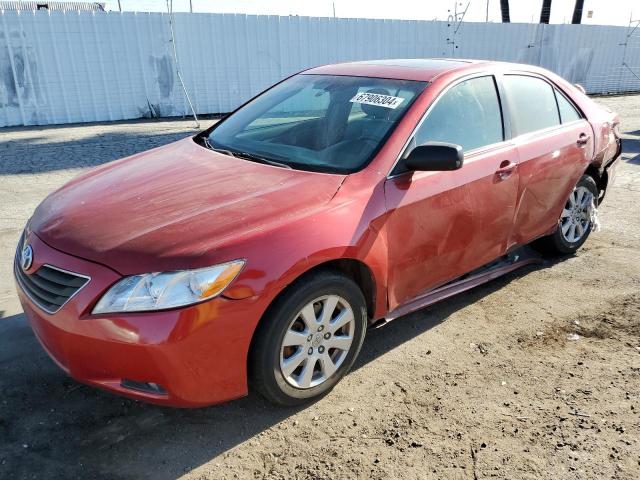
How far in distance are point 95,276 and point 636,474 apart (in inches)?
99.4

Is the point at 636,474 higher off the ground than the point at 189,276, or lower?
lower

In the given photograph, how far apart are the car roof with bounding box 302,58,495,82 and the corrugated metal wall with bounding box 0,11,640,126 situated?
954 cm

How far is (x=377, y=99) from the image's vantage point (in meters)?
3.44

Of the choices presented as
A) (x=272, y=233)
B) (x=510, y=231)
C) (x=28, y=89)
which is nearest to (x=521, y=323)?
(x=510, y=231)

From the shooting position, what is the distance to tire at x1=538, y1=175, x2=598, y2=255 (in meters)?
4.60

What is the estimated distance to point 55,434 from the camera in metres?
2.64

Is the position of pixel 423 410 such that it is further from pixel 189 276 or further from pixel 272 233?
pixel 189 276

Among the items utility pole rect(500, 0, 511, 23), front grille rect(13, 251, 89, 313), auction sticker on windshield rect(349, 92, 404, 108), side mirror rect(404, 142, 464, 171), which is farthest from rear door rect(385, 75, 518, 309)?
utility pole rect(500, 0, 511, 23)

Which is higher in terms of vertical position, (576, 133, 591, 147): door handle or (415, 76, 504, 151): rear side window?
(415, 76, 504, 151): rear side window

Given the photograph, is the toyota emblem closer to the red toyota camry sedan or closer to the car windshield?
the red toyota camry sedan

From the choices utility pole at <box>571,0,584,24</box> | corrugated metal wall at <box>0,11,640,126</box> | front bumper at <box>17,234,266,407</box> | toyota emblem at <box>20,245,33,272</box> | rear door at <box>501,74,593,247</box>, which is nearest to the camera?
front bumper at <box>17,234,266,407</box>

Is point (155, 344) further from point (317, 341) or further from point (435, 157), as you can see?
point (435, 157)

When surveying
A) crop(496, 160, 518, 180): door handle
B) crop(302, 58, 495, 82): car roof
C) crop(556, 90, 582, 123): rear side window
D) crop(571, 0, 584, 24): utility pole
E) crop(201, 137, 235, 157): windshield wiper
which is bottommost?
crop(496, 160, 518, 180): door handle

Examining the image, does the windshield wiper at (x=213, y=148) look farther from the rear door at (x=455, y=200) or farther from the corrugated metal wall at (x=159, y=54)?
the corrugated metal wall at (x=159, y=54)
